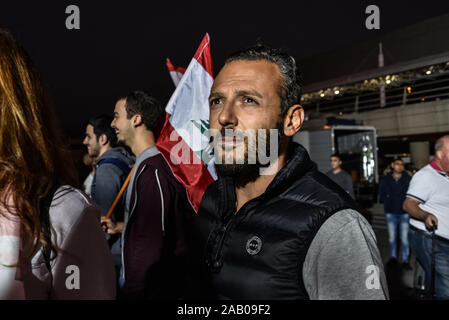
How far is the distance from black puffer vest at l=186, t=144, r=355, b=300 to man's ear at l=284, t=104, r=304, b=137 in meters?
0.10

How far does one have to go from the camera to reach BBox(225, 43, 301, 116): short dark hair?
168cm

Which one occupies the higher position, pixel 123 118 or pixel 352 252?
pixel 123 118

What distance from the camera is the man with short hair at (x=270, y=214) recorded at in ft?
4.15

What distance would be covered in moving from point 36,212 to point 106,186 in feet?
8.52

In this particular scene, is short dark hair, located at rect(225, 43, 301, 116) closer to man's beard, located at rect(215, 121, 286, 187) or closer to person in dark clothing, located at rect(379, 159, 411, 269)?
man's beard, located at rect(215, 121, 286, 187)

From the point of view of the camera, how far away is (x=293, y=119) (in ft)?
5.70

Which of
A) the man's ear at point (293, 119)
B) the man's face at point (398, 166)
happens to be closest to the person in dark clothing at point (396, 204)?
the man's face at point (398, 166)

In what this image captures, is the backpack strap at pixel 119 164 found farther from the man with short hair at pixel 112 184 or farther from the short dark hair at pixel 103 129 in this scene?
the short dark hair at pixel 103 129
